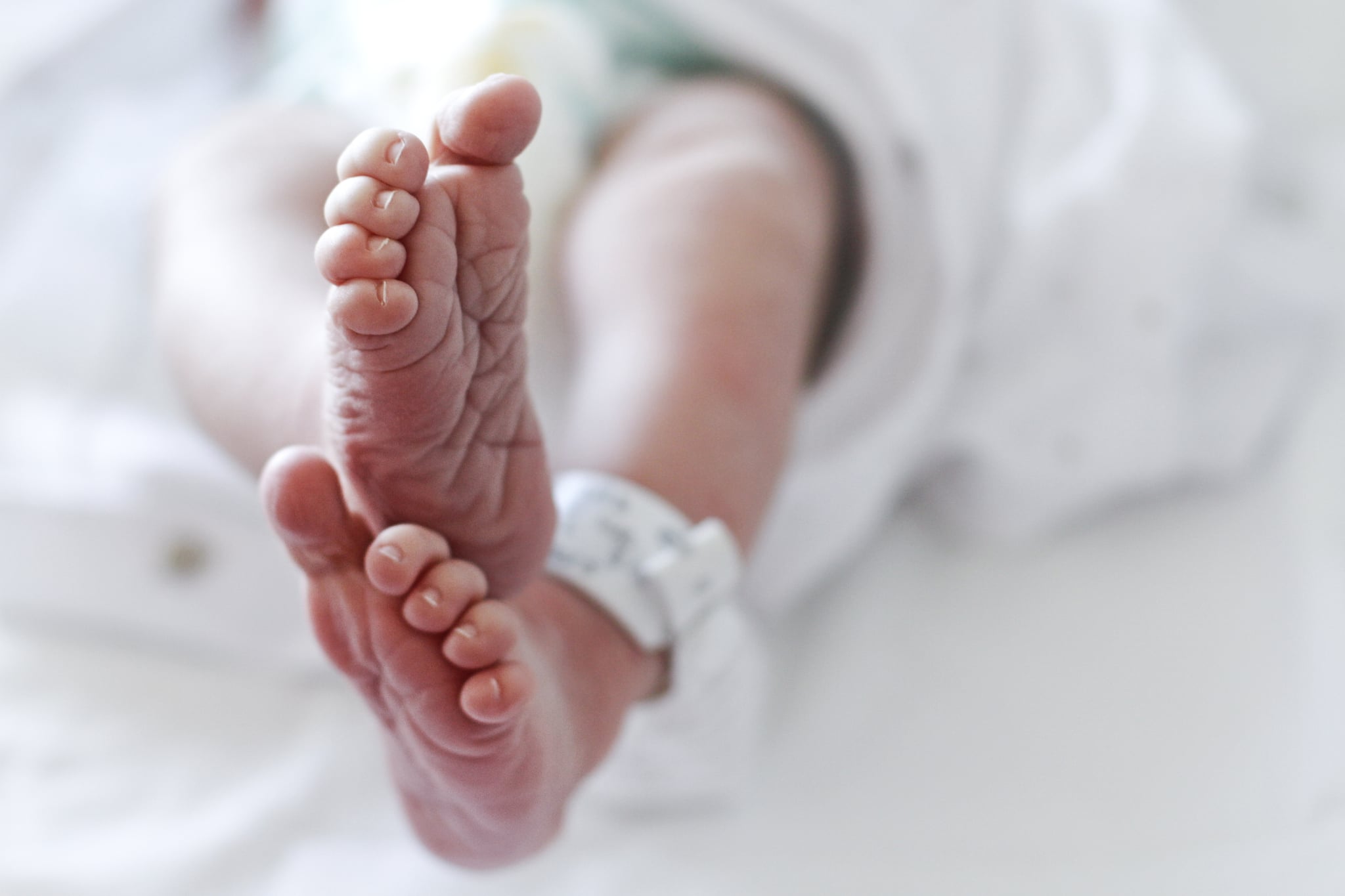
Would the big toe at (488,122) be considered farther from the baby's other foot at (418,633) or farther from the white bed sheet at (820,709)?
the white bed sheet at (820,709)

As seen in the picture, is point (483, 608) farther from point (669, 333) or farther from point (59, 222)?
point (59, 222)

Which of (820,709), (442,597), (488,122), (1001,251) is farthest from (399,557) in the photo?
(1001,251)

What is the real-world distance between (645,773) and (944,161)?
341 mm

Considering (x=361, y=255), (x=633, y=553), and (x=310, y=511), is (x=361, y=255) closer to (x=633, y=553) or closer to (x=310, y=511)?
(x=310, y=511)

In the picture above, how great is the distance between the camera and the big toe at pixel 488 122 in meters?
0.31

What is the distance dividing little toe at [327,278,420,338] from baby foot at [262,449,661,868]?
6cm

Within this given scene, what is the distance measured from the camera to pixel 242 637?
2.02 ft

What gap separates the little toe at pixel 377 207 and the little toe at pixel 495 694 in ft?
0.39

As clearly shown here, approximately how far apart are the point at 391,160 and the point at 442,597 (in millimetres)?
116

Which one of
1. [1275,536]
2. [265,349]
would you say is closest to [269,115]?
[265,349]

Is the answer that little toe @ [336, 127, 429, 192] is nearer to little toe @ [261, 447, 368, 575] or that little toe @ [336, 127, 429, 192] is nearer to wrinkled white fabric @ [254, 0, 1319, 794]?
little toe @ [261, 447, 368, 575]

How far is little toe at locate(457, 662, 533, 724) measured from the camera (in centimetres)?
34

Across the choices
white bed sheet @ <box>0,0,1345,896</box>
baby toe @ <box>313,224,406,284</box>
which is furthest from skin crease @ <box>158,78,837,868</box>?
white bed sheet @ <box>0,0,1345,896</box>

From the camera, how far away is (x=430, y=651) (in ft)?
1.13
